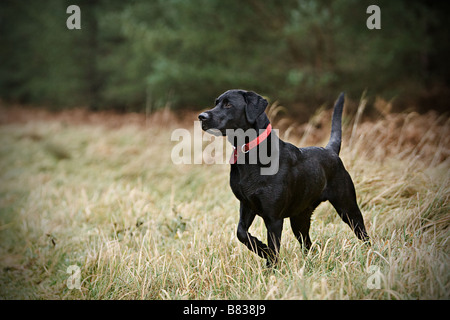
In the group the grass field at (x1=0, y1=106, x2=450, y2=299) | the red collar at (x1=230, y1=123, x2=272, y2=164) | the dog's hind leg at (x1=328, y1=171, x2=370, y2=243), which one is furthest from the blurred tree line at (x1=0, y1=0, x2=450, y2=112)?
the red collar at (x1=230, y1=123, x2=272, y2=164)

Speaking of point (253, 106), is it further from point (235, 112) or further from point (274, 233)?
point (274, 233)

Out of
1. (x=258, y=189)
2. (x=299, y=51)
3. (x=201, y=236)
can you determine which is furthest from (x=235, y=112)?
(x=299, y=51)

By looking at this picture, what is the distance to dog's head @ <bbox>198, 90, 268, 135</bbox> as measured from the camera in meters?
2.59

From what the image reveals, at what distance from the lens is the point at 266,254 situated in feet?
8.94

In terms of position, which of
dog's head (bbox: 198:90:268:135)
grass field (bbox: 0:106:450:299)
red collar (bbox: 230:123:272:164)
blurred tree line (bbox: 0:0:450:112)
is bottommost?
grass field (bbox: 0:106:450:299)

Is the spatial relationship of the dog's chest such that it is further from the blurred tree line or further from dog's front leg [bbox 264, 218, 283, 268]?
the blurred tree line

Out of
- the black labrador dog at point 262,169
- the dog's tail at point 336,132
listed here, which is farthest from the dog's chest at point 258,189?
the dog's tail at point 336,132

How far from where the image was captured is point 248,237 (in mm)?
2650

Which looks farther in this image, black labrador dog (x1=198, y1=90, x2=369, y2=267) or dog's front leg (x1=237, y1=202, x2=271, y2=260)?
dog's front leg (x1=237, y1=202, x2=271, y2=260)

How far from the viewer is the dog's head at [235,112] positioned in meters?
2.59

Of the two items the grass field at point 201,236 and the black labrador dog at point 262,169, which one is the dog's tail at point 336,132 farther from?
the grass field at point 201,236

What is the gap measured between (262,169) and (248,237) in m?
0.48

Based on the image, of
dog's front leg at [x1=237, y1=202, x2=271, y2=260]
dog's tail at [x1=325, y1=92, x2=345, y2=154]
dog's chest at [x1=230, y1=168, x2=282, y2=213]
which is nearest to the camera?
dog's chest at [x1=230, y1=168, x2=282, y2=213]

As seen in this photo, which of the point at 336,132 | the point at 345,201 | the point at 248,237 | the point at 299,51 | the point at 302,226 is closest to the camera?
the point at 248,237
